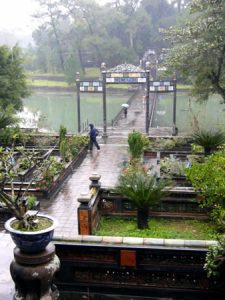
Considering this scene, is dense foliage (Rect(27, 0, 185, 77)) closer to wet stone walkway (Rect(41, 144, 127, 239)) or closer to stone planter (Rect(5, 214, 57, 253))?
wet stone walkway (Rect(41, 144, 127, 239))

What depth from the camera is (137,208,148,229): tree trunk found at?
718cm

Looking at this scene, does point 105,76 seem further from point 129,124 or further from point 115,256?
point 115,256

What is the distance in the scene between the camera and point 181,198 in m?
7.85

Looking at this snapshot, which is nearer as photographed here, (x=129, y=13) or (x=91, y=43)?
(x=91, y=43)

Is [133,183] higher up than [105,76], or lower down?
lower down

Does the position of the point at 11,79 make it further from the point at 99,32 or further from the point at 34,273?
the point at 99,32

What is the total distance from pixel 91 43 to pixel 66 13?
4.47m

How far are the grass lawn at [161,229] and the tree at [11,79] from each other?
1006 centimetres

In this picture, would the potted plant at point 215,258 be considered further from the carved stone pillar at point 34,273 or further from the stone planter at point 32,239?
the stone planter at point 32,239

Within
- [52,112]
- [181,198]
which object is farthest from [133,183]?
[52,112]

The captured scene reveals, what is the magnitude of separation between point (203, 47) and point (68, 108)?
73.7ft

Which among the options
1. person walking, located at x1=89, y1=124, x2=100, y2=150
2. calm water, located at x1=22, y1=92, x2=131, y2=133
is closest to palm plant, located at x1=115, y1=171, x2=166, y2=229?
person walking, located at x1=89, y1=124, x2=100, y2=150

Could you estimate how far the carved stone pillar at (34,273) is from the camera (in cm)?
446

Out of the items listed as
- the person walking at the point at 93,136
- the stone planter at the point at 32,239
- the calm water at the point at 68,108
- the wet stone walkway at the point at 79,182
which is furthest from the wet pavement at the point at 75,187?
the calm water at the point at 68,108
